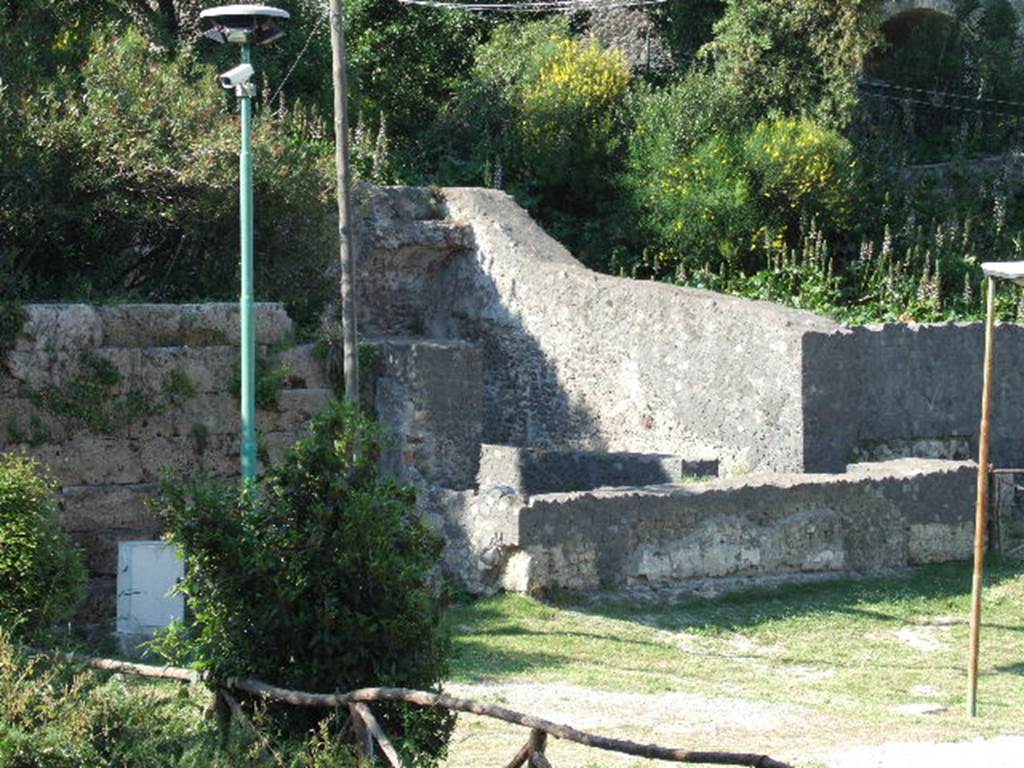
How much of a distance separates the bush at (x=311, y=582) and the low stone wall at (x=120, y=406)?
22.0 feet

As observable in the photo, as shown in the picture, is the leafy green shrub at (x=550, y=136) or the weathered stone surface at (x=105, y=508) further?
the leafy green shrub at (x=550, y=136)

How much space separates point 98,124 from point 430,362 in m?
3.76

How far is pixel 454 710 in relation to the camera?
7848 mm

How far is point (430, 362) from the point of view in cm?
1827

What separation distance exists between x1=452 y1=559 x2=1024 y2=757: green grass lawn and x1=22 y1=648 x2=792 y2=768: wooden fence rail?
132 inches

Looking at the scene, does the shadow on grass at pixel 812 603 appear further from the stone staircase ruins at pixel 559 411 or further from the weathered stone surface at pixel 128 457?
the weathered stone surface at pixel 128 457

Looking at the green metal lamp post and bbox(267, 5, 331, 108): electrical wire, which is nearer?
the green metal lamp post

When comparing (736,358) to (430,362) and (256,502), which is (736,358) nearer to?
(430,362)

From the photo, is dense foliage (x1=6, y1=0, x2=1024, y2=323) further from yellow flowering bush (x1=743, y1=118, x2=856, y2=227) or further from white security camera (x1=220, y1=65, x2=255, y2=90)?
white security camera (x1=220, y1=65, x2=255, y2=90)

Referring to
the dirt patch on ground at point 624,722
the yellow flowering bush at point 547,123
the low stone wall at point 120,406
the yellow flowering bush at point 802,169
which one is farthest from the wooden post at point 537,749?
the yellow flowering bush at point 547,123

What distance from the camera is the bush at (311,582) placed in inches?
324

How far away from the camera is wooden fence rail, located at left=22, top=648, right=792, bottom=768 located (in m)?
6.86

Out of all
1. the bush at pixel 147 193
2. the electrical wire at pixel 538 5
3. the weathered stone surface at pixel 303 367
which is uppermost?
the electrical wire at pixel 538 5

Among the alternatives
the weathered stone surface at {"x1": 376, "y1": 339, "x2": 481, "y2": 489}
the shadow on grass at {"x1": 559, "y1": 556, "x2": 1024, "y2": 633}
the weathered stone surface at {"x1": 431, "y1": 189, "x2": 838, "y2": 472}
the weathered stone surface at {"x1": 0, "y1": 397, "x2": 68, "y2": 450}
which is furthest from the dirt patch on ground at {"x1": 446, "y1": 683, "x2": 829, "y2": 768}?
the weathered stone surface at {"x1": 431, "y1": 189, "x2": 838, "y2": 472}
